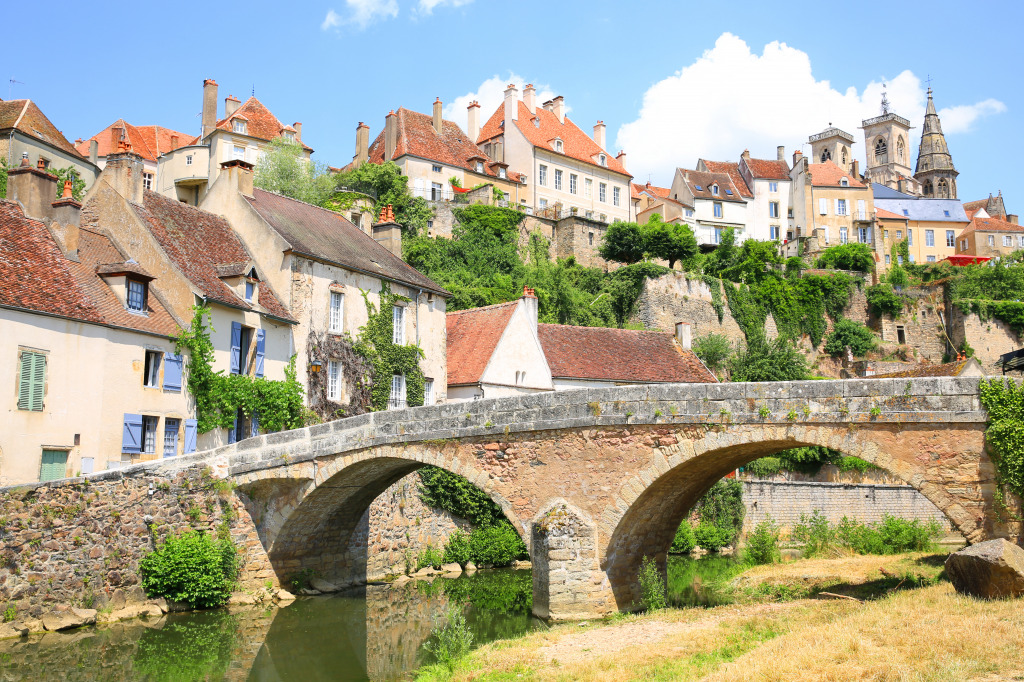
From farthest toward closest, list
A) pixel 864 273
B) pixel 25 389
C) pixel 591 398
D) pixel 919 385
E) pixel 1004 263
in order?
pixel 1004 263, pixel 864 273, pixel 25 389, pixel 591 398, pixel 919 385

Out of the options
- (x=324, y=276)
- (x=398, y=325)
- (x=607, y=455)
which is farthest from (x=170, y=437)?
(x=607, y=455)

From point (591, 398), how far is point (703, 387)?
2.08 meters

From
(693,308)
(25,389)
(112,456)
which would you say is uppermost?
(693,308)

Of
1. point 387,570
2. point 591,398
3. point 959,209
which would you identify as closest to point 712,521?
point 387,570

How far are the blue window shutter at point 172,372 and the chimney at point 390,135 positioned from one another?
1072 inches

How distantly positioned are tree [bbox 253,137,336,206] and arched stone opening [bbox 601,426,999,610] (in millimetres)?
26516

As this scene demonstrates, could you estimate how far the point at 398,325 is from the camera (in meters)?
26.6

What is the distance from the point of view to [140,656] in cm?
1463

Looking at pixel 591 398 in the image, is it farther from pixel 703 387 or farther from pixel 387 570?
pixel 387 570

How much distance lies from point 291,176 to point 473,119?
1647 centimetres

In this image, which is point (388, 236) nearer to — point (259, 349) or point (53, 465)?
point (259, 349)

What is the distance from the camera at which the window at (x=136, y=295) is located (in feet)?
65.1

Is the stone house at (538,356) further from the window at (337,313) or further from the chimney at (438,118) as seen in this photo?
the chimney at (438,118)

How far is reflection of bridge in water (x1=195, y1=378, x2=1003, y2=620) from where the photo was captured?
42.0ft
